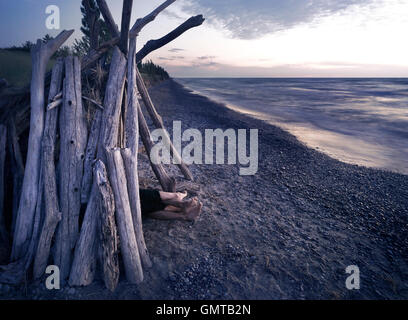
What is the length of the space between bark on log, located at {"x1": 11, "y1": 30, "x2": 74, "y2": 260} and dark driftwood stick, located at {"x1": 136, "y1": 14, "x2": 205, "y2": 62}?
174 cm

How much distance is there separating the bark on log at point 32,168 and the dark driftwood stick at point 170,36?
174cm

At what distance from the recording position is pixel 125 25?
139 inches

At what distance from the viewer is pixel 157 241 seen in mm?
3744

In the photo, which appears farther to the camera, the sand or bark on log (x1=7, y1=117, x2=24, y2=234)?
bark on log (x1=7, y1=117, x2=24, y2=234)

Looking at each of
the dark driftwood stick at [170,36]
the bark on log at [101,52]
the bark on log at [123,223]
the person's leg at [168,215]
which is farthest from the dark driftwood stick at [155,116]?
the bark on log at [123,223]

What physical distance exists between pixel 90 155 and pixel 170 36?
270cm

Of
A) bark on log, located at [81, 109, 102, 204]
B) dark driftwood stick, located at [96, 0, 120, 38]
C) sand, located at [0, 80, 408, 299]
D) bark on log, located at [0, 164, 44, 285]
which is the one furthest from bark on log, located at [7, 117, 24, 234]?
dark driftwood stick, located at [96, 0, 120, 38]

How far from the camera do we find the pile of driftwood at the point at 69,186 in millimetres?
2883

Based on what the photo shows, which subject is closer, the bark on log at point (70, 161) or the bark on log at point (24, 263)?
the bark on log at point (24, 263)

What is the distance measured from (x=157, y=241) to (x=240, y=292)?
144 centimetres

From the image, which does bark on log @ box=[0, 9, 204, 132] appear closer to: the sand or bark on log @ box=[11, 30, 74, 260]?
bark on log @ box=[11, 30, 74, 260]

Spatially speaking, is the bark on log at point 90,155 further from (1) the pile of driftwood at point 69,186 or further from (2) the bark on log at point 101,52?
(2) the bark on log at point 101,52

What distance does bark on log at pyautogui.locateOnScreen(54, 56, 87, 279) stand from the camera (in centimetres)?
296
